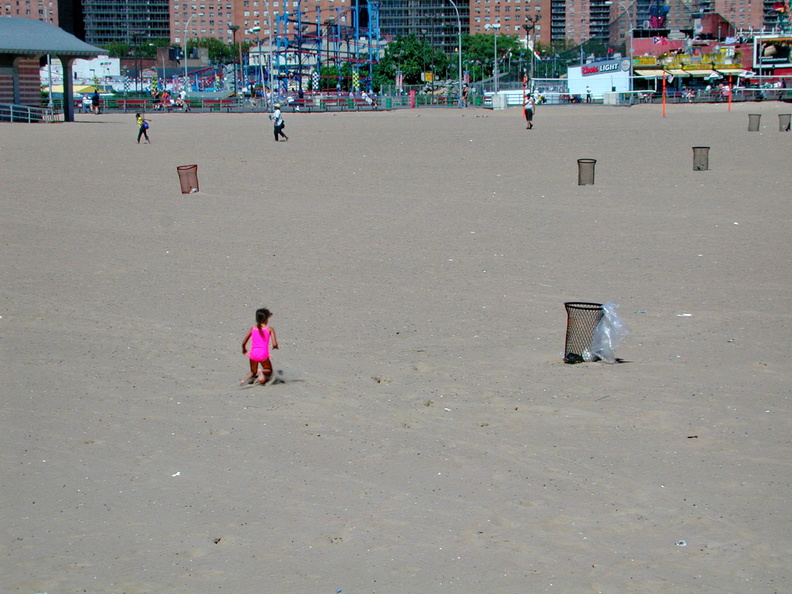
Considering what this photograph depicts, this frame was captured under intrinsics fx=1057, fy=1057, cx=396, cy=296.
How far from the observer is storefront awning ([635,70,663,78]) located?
9462 centimetres

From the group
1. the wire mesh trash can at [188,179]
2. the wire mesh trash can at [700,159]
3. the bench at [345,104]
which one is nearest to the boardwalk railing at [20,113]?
the bench at [345,104]

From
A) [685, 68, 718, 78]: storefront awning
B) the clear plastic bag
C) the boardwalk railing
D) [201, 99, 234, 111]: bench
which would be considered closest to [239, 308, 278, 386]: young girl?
the clear plastic bag

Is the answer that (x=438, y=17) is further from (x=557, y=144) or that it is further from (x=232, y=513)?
(x=232, y=513)

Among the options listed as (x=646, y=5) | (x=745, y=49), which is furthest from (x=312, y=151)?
(x=646, y=5)

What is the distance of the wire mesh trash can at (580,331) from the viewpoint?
8562 millimetres

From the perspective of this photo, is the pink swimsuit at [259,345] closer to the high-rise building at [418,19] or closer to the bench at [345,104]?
the bench at [345,104]

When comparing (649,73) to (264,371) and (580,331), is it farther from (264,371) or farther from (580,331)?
(264,371)

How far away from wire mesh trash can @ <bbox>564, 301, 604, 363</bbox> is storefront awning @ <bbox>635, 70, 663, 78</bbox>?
8989cm

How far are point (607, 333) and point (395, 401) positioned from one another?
6.53 ft

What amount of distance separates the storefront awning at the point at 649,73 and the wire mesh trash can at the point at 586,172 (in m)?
77.9

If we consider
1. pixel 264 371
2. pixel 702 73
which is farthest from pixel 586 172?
pixel 702 73

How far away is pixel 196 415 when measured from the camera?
7422 millimetres

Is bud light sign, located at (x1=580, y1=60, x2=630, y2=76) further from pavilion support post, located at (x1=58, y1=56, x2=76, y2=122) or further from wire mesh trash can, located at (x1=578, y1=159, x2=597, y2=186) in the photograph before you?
wire mesh trash can, located at (x1=578, y1=159, x2=597, y2=186)

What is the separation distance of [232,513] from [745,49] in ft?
348
